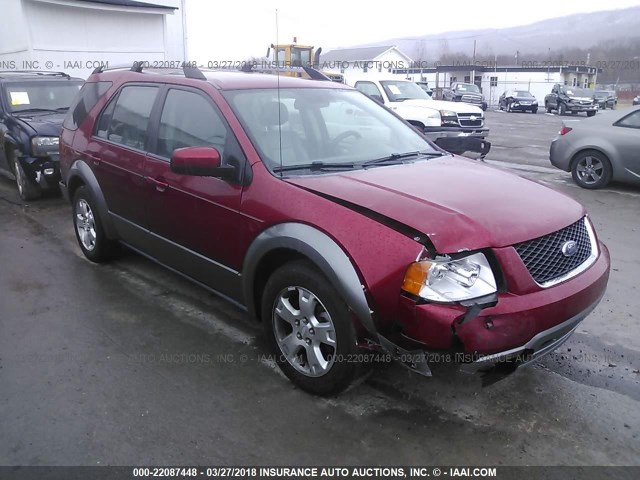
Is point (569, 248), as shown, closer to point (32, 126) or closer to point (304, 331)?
point (304, 331)

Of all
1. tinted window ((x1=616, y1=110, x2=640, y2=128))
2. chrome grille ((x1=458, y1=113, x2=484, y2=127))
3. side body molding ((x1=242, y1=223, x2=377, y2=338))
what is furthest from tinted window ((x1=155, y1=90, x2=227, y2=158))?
chrome grille ((x1=458, y1=113, x2=484, y2=127))

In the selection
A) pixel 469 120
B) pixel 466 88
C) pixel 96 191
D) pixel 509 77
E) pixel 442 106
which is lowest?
pixel 96 191

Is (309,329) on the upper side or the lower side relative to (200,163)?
lower

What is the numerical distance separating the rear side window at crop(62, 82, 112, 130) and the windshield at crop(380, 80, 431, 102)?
327 inches

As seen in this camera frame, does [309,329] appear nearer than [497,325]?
No

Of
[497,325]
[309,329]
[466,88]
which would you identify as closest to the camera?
[497,325]

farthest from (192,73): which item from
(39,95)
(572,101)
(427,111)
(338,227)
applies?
(572,101)

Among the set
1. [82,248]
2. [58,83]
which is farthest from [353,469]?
[58,83]

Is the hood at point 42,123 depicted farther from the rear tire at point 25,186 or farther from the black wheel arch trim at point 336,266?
the black wheel arch trim at point 336,266

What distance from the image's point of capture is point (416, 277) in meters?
2.50

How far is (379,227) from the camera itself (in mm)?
2650

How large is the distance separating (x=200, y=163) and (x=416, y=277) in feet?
4.91

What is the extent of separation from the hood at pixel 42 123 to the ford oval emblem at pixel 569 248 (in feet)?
22.1

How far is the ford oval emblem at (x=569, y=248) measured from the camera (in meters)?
2.84
